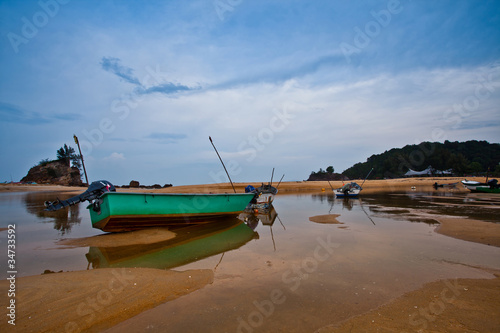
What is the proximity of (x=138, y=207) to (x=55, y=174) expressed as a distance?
88.9 m

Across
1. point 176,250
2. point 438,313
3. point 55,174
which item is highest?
point 55,174

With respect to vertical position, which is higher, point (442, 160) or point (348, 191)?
point (442, 160)

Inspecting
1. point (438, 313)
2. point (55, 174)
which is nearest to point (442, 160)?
point (438, 313)

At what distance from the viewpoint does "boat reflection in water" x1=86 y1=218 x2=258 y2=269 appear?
7.84 meters

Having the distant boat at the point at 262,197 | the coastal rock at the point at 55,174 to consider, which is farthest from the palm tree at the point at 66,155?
the distant boat at the point at 262,197

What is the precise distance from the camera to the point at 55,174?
3177 inches

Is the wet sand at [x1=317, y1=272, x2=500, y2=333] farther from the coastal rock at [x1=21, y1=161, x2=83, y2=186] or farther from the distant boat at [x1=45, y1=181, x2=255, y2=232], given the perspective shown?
the coastal rock at [x1=21, y1=161, x2=83, y2=186]

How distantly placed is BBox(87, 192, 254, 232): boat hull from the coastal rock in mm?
84174

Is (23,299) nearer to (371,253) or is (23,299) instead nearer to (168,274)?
(168,274)

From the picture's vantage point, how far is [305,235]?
11.2 meters

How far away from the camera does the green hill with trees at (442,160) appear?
77562mm

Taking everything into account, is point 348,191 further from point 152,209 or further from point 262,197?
point 152,209

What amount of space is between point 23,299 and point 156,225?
26.6 feet

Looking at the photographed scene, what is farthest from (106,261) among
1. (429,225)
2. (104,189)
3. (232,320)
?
(429,225)
